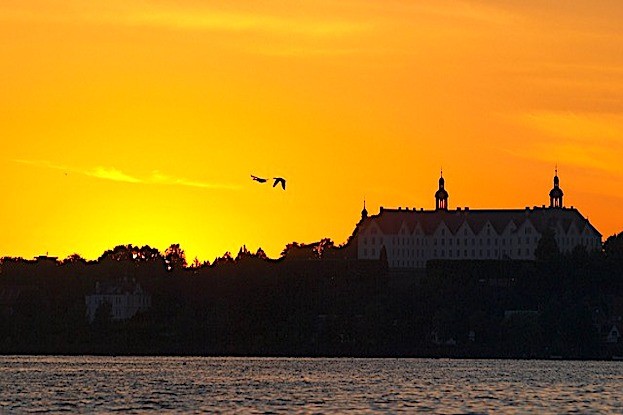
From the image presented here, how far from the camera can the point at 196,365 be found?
15800cm

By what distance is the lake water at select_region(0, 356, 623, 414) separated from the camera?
10019 centimetres

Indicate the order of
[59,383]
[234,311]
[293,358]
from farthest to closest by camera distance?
[234,311]
[293,358]
[59,383]

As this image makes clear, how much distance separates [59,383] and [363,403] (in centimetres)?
2587

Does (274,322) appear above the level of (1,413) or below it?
above

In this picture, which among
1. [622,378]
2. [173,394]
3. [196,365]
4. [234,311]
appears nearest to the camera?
[173,394]

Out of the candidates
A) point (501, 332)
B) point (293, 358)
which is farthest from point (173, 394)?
point (501, 332)

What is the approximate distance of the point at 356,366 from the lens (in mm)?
160250

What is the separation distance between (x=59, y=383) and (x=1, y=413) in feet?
89.9

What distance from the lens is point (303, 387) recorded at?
11900 centimetres

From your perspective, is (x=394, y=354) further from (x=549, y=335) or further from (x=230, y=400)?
(x=230, y=400)

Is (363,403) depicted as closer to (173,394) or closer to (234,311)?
(173,394)

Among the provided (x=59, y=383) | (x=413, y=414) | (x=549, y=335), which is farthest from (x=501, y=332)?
(x=413, y=414)

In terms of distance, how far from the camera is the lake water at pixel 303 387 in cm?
10019

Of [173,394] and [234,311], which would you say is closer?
[173,394]
